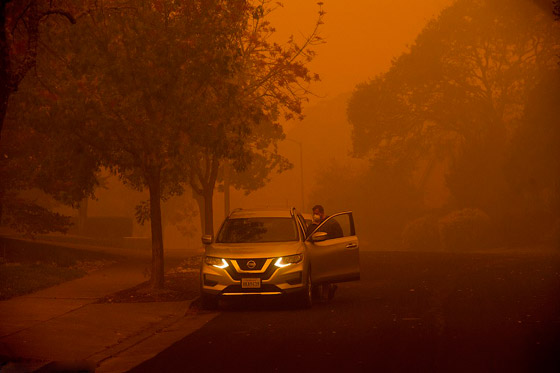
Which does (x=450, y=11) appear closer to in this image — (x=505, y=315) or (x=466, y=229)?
(x=466, y=229)

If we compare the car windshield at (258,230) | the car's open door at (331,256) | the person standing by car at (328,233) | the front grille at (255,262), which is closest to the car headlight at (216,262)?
the front grille at (255,262)

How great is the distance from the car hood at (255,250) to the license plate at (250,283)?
402 mm

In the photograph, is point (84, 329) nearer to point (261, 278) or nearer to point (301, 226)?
point (261, 278)

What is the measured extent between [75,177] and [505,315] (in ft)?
31.8

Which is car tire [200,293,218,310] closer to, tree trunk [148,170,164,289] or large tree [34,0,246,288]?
tree trunk [148,170,164,289]

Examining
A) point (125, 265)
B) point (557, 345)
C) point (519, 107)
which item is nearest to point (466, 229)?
point (519, 107)

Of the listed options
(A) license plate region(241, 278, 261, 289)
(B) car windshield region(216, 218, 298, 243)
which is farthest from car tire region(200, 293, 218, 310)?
(B) car windshield region(216, 218, 298, 243)

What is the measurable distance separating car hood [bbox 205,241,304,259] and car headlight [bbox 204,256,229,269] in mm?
71

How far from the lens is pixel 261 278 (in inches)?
658

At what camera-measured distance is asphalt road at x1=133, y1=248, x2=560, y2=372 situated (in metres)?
10.7

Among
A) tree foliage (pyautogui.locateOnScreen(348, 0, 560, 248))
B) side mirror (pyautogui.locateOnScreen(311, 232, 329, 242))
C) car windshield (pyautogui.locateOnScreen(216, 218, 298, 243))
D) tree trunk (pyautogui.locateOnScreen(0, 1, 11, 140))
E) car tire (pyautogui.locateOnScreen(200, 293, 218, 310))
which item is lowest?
car tire (pyautogui.locateOnScreen(200, 293, 218, 310))

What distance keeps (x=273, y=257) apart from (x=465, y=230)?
40466mm

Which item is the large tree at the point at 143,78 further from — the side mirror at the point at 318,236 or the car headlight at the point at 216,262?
the side mirror at the point at 318,236

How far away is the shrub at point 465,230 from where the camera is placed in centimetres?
5491
